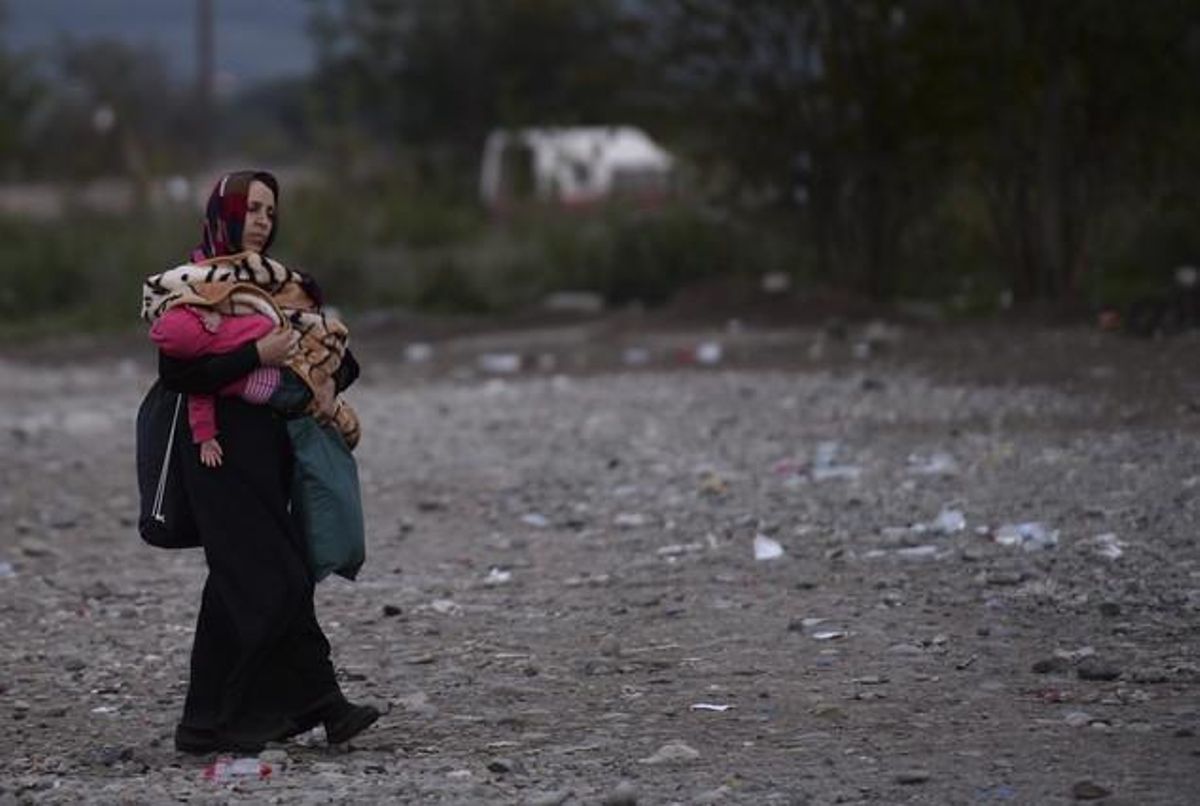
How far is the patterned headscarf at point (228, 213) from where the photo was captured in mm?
5883

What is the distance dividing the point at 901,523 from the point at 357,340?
447 inches

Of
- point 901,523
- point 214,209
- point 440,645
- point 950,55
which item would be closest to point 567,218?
point 950,55

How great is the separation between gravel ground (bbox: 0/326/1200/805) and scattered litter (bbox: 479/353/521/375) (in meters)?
2.31

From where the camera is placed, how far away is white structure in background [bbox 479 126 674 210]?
2664 centimetres

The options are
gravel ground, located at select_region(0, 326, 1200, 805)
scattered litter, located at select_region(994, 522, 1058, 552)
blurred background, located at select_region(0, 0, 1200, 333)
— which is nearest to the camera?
gravel ground, located at select_region(0, 326, 1200, 805)

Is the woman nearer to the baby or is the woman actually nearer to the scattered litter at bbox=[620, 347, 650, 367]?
the baby

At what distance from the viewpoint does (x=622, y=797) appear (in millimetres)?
5305

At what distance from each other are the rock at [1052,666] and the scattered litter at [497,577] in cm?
270

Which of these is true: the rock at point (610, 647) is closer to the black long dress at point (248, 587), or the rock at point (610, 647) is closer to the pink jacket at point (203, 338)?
the black long dress at point (248, 587)

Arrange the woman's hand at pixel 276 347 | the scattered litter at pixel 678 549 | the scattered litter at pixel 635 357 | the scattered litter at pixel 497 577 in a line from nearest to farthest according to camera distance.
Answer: the woman's hand at pixel 276 347 < the scattered litter at pixel 497 577 < the scattered litter at pixel 678 549 < the scattered litter at pixel 635 357

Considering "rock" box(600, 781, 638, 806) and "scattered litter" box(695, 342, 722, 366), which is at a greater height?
"rock" box(600, 781, 638, 806)

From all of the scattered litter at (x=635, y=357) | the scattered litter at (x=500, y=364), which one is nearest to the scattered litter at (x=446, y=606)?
the scattered litter at (x=635, y=357)

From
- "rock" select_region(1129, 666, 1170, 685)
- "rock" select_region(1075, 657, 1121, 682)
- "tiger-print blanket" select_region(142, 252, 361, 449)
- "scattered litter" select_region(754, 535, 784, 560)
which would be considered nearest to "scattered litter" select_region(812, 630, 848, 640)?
"rock" select_region(1075, 657, 1121, 682)

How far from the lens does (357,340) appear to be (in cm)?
2016
